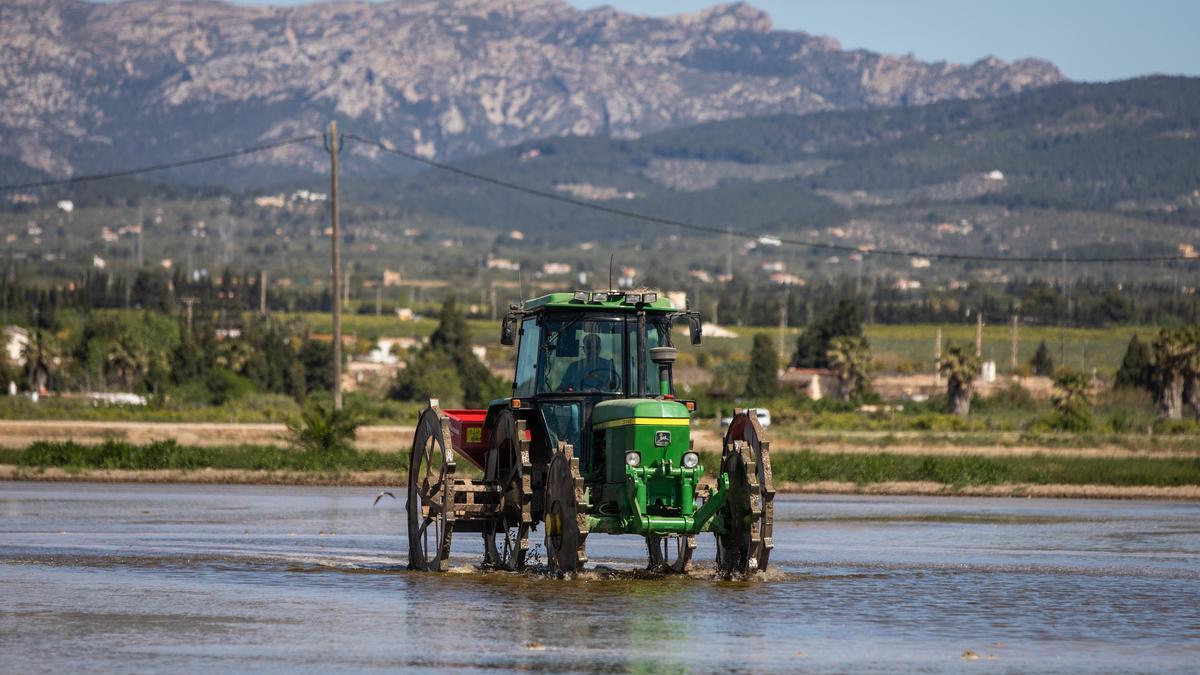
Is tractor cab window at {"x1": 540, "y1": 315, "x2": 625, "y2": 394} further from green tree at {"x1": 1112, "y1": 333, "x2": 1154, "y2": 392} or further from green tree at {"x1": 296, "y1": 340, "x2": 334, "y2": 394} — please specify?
green tree at {"x1": 296, "y1": 340, "x2": 334, "y2": 394}

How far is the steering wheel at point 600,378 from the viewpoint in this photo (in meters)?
22.2

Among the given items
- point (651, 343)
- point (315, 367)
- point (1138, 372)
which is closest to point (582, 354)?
point (651, 343)

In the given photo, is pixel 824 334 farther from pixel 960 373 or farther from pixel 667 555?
pixel 667 555

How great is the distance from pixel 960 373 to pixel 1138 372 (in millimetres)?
12694

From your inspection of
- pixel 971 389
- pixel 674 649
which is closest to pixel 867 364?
pixel 971 389

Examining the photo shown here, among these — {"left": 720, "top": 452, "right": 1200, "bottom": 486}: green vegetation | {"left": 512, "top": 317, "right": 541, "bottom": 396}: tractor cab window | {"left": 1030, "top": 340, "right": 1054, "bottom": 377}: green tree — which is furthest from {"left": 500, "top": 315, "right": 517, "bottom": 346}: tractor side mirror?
{"left": 1030, "top": 340, "right": 1054, "bottom": 377}: green tree

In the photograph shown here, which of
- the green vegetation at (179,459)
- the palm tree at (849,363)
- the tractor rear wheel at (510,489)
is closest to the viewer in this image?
the tractor rear wheel at (510,489)

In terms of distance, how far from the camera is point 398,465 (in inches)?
2007

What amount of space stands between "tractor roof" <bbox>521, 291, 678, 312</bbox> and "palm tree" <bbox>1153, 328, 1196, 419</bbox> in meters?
91.2

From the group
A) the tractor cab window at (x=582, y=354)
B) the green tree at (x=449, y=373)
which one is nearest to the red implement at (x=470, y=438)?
the tractor cab window at (x=582, y=354)

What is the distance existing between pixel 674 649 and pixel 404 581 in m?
6.48

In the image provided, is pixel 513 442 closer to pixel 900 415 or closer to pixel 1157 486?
pixel 1157 486

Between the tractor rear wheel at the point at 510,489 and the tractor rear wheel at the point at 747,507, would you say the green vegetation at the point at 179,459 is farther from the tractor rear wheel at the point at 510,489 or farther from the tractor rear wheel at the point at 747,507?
the tractor rear wheel at the point at 747,507

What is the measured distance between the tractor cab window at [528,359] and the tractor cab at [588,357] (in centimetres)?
4
